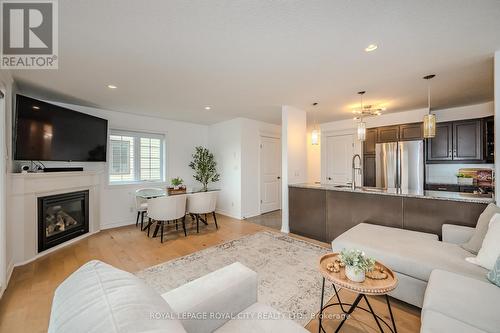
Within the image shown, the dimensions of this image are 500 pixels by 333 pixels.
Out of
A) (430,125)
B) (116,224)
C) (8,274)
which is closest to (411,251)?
(430,125)

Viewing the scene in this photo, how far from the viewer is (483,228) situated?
1854mm

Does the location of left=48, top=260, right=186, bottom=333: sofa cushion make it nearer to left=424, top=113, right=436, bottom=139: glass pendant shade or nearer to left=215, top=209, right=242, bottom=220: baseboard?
left=424, top=113, right=436, bottom=139: glass pendant shade

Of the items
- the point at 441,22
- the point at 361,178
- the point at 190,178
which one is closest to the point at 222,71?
the point at 441,22

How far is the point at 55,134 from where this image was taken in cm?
327

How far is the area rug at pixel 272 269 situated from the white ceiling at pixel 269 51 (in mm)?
2472

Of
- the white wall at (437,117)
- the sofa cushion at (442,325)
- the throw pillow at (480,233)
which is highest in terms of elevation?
the white wall at (437,117)

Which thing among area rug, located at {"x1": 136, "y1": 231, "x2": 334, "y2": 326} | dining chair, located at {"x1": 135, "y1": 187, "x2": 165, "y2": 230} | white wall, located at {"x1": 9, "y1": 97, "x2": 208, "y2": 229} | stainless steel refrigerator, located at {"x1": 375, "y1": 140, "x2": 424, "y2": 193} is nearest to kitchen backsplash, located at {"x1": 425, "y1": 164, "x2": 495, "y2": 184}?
stainless steel refrigerator, located at {"x1": 375, "y1": 140, "x2": 424, "y2": 193}

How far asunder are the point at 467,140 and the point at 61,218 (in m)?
7.48

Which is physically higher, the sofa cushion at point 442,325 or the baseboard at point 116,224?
the sofa cushion at point 442,325

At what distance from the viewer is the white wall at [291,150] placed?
4.09 metres

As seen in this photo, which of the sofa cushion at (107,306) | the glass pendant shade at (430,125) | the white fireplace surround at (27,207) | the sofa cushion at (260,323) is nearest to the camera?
the sofa cushion at (107,306)

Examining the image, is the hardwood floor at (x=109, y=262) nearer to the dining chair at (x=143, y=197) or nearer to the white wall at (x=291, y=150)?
the dining chair at (x=143, y=197)

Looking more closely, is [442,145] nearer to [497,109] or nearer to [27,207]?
[497,109]

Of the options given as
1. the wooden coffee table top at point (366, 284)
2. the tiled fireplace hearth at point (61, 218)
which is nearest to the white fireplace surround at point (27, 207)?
the tiled fireplace hearth at point (61, 218)
